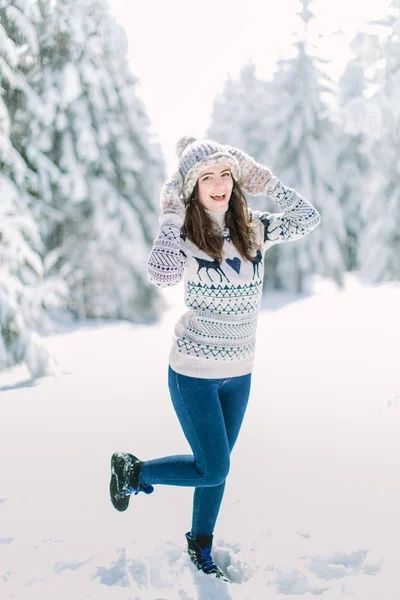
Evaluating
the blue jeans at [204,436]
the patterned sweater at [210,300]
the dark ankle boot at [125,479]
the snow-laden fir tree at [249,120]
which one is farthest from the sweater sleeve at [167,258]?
the snow-laden fir tree at [249,120]

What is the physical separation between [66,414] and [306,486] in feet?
11.1

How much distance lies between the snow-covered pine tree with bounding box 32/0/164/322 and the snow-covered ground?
6.39 meters

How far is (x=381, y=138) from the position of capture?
55.3 ft

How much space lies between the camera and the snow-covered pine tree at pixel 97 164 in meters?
12.8

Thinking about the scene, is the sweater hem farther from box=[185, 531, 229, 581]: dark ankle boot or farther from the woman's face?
box=[185, 531, 229, 581]: dark ankle boot

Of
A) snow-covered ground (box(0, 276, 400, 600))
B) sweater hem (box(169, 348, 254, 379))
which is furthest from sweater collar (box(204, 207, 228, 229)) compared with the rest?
snow-covered ground (box(0, 276, 400, 600))

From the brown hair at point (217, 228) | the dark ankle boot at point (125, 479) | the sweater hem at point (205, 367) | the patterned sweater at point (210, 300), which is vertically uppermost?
the brown hair at point (217, 228)

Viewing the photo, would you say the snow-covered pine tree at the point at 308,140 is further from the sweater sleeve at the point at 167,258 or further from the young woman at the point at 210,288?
the sweater sleeve at the point at 167,258

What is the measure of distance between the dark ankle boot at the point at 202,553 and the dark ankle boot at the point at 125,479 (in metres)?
0.38

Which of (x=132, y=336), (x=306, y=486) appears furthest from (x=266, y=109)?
(x=306, y=486)

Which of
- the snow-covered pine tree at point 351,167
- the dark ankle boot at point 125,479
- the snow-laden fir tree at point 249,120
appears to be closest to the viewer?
the dark ankle boot at point 125,479

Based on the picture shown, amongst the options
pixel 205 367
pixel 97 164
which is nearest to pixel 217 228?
pixel 205 367

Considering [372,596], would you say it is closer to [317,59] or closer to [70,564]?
[70,564]

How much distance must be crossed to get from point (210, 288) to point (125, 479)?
1.27m
